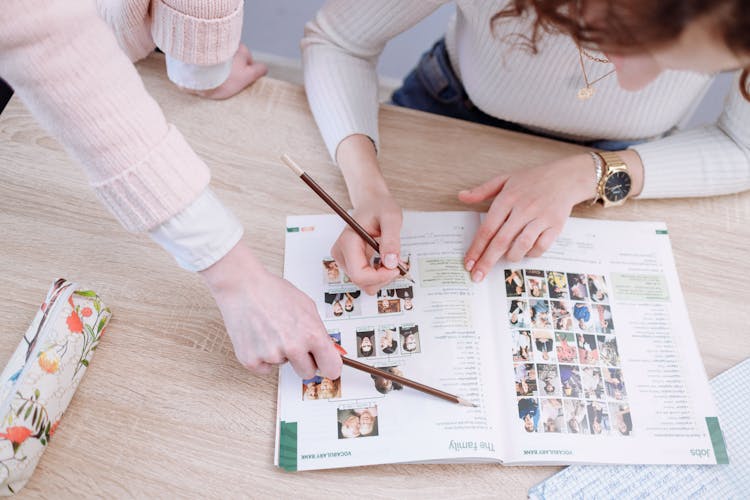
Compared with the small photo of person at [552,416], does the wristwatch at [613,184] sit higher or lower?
higher

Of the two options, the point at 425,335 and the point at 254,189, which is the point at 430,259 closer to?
the point at 425,335

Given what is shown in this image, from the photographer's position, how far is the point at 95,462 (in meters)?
0.61

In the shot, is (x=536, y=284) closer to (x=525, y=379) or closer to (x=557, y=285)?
(x=557, y=285)

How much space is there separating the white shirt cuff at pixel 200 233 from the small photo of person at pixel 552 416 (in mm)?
397

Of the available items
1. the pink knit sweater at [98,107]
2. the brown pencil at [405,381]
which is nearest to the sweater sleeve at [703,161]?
the brown pencil at [405,381]

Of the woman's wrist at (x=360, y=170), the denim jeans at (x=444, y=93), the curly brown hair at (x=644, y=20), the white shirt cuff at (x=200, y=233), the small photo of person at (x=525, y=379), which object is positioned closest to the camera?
the curly brown hair at (x=644, y=20)

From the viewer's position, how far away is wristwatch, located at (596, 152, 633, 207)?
80cm

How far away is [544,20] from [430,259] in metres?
0.31

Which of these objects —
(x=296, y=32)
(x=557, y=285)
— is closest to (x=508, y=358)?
(x=557, y=285)

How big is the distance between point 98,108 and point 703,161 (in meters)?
0.78

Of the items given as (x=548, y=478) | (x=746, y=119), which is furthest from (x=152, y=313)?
(x=746, y=119)

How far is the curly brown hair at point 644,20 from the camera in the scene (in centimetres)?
42

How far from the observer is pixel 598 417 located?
656 mm

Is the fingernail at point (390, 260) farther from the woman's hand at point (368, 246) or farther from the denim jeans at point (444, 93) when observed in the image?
the denim jeans at point (444, 93)
